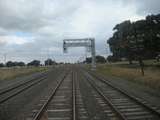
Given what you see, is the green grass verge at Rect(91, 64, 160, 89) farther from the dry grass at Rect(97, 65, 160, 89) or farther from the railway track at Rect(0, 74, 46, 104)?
the railway track at Rect(0, 74, 46, 104)

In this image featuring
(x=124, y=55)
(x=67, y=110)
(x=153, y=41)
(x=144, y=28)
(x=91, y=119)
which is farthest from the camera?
(x=124, y=55)

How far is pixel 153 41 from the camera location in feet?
192

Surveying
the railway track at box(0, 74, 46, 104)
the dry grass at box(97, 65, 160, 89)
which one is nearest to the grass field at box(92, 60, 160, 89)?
the dry grass at box(97, 65, 160, 89)

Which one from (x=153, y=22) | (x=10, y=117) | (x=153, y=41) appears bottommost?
(x=10, y=117)

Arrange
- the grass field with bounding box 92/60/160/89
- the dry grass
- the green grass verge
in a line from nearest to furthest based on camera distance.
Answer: the dry grass < the green grass verge < the grass field with bounding box 92/60/160/89

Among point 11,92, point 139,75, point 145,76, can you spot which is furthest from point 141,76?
point 11,92

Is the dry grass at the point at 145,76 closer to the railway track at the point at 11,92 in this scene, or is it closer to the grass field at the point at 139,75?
the grass field at the point at 139,75

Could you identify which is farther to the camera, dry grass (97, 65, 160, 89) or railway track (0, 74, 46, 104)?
dry grass (97, 65, 160, 89)

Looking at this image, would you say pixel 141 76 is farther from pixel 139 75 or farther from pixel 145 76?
pixel 139 75

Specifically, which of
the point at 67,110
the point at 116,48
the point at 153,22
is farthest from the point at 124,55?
the point at 67,110

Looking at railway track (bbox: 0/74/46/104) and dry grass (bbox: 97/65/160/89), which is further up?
dry grass (bbox: 97/65/160/89)

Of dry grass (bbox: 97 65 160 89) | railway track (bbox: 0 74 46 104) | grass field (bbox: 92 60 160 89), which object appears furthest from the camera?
grass field (bbox: 92 60 160 89)

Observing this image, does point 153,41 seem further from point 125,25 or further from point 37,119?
point 37,119

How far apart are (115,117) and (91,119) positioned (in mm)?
905
